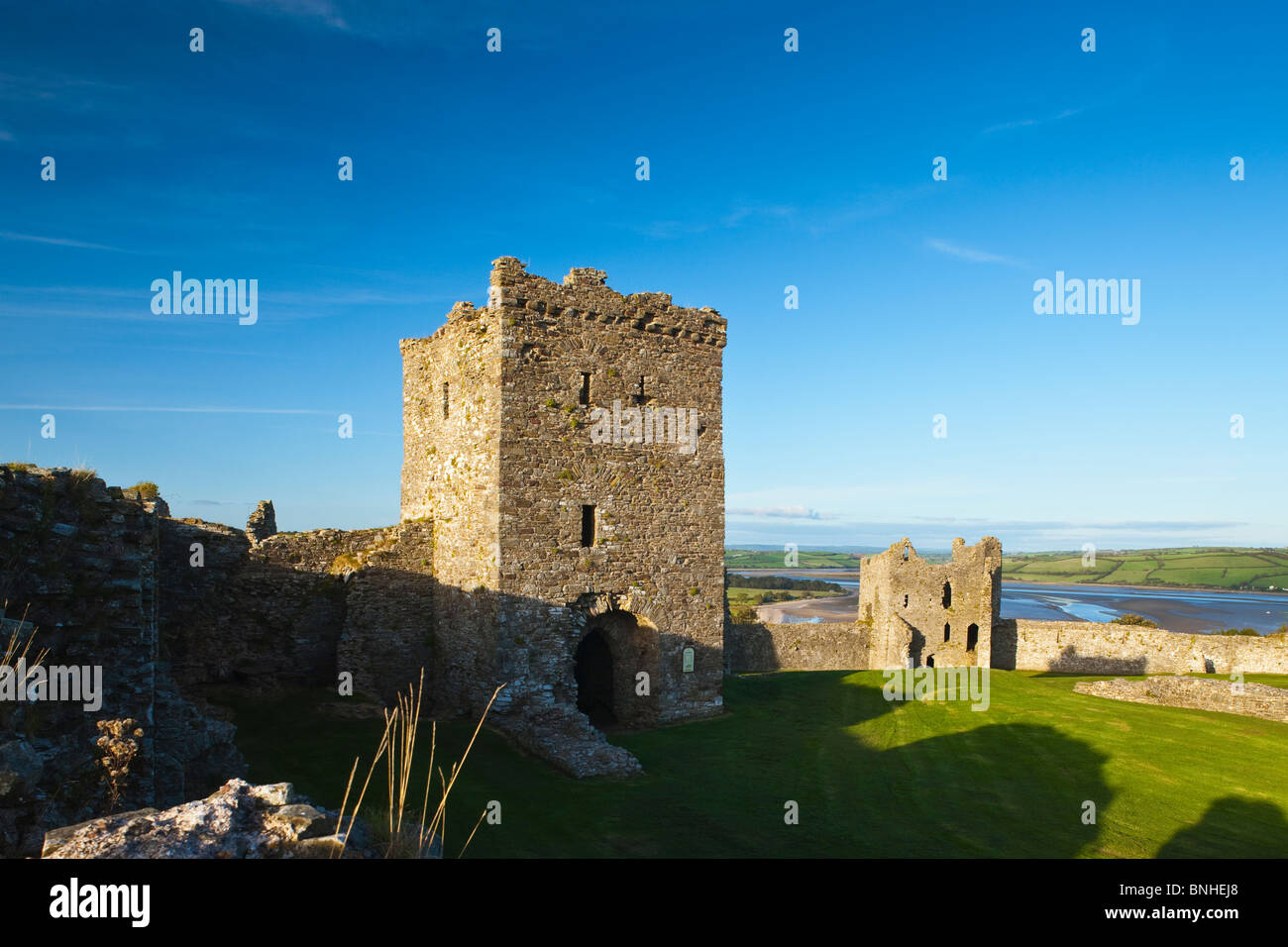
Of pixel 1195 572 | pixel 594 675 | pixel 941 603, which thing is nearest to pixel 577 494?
pixel 594 675

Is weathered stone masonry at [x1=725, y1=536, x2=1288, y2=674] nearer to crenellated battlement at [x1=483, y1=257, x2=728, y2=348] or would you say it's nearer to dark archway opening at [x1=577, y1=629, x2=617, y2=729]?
dark archway opening at [x1=577, y1=629, x2=617, y2=729]

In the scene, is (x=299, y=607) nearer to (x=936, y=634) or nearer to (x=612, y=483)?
(x=612, y=483)

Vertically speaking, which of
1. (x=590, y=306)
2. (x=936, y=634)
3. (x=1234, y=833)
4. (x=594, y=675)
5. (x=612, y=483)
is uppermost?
(x=590, y=306)

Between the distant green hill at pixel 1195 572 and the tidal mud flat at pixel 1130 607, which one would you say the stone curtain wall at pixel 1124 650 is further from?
the distant green hill at pixel 1195 572

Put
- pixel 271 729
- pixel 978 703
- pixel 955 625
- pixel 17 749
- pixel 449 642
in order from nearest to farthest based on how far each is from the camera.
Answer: pixel 17 749 < pixel 271 729 < pixel 449 642 < pixel 978 703 < pixel 955 625

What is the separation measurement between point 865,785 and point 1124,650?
30601 millimetres

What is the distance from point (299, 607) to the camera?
17000 mm

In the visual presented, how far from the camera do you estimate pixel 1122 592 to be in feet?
448

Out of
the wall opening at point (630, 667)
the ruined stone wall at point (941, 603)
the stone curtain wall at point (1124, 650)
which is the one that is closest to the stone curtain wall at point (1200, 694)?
the stone curtain wall at point (1124, 650)

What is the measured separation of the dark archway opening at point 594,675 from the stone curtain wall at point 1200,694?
51.6 ft

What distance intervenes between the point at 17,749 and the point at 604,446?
13170mm

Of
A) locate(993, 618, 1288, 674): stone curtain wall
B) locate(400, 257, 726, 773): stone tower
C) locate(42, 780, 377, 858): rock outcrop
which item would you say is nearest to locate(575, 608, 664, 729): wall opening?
locate(400, 257, 726, 773): stone tower
